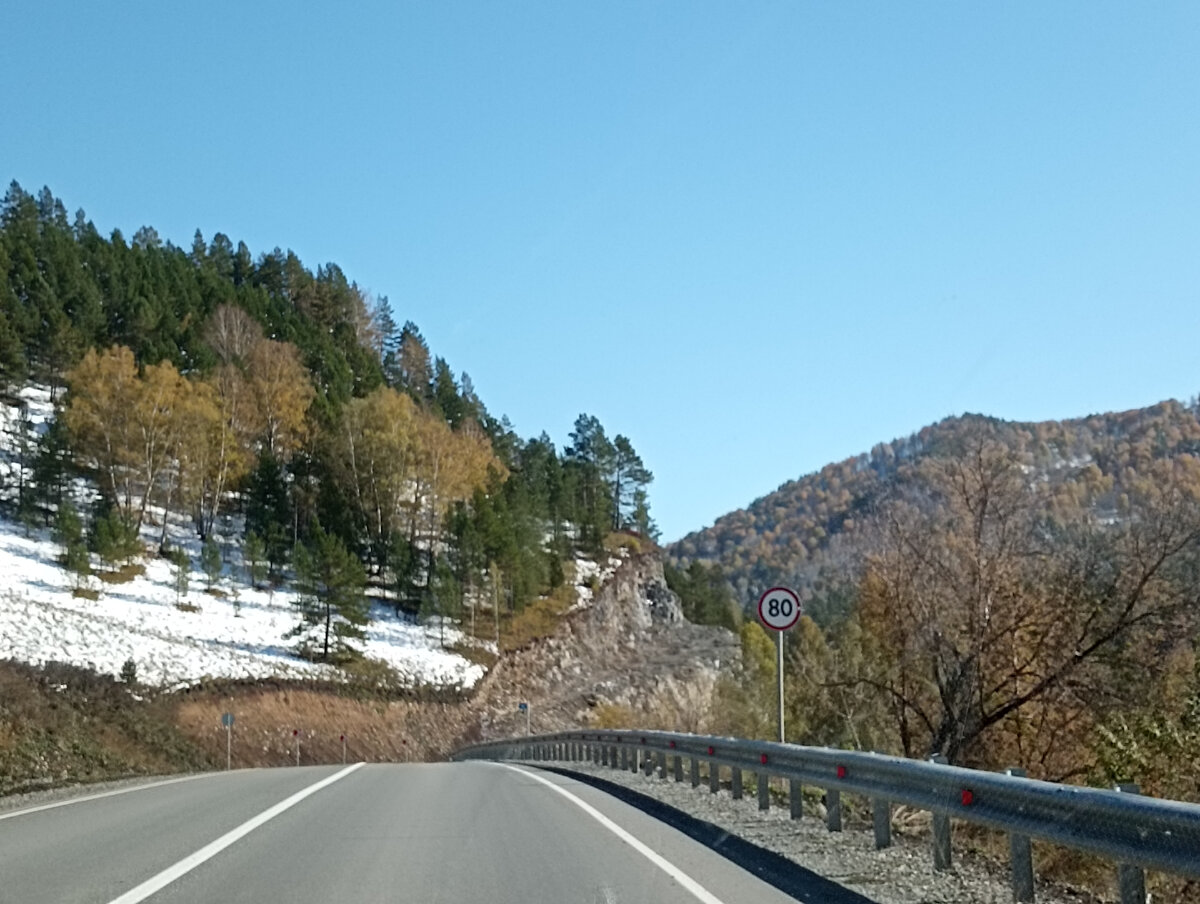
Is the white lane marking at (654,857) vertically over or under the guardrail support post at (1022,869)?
under

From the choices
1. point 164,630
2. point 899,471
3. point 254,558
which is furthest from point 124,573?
point 899,471

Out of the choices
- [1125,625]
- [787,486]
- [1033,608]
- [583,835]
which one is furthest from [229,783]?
[787,486]

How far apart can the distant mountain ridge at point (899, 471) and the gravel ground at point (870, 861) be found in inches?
302

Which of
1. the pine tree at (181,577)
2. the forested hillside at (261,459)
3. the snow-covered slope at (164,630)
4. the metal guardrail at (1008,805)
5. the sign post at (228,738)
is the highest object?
the forested hillside at (261,459)

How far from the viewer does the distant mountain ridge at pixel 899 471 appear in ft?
74.0

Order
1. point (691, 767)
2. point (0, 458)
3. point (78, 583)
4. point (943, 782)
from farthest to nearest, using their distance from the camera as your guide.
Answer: point (0, 458)
point (78, 583)
point (691, 767)
point (943, 782)

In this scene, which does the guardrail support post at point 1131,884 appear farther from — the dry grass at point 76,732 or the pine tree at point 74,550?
the pine tree at point 74,550

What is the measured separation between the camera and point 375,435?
285ft

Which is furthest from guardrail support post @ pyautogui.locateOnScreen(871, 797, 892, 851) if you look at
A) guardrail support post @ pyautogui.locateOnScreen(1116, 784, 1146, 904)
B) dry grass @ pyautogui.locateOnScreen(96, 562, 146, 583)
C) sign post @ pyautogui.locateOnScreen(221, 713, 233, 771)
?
dry grass @ pyautogui.locateOnScreen(96, 562, 146, 583)

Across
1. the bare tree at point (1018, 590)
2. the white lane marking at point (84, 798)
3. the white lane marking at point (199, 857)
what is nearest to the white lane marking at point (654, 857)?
the white lane marking at point (199, 857)

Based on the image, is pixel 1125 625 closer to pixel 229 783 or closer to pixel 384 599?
pixel 229 783

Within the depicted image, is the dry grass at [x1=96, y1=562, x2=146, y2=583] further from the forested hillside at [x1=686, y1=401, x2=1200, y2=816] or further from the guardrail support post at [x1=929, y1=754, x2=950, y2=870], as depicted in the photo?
the guardrail support post at [x1=929, y1=754, x2=950, y2=870]

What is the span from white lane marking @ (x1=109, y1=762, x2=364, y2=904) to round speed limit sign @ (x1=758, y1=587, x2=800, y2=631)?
6568 mm

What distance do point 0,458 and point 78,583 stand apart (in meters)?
26.7
